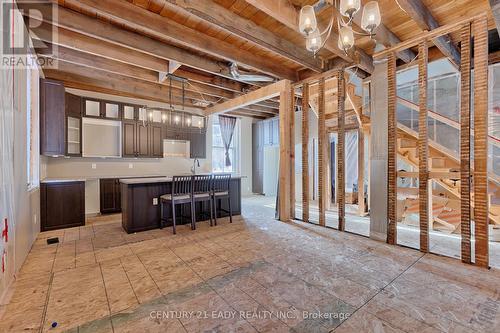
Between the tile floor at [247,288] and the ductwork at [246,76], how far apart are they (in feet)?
9.34

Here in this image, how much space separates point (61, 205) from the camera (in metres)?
4.00

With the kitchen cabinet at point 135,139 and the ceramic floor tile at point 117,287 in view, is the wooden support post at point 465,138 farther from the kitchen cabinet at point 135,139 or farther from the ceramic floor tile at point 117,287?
the kitchen cabinet at point 135,139

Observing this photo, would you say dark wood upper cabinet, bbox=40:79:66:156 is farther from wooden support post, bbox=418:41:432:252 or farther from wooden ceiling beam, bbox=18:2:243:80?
wooden support post, bbox=418:41:432:252

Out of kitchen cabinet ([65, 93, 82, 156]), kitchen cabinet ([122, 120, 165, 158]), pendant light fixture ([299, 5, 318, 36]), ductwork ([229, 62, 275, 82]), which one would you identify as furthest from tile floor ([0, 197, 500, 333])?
ductwork ([229, 62, 275, 82])

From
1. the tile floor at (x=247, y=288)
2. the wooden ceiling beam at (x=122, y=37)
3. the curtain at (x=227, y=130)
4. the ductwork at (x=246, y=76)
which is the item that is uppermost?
the wooden ceiling beam at (x=122, y=37)

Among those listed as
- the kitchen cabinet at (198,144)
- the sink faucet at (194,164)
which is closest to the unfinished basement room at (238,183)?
the kitchen cabinet at (198,144)

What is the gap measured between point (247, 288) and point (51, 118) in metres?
4.18

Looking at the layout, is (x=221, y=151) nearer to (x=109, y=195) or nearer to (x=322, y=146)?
(x=109, y=195)

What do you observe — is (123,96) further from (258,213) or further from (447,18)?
(447,18)

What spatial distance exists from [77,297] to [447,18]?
5.02m

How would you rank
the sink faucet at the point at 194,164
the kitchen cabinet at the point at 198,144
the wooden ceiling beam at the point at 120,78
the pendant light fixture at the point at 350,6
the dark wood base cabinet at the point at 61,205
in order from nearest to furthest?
the pendant light fixture at the point at 350,6 → the dark wood base cabinet at the point at 61,205 → the wooden ceiling beam at the point at 120,78 → the kitchen cabinet at the point at 198,144 → the sink faucet at the point at 194,164

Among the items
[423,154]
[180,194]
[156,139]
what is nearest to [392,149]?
[423,154]

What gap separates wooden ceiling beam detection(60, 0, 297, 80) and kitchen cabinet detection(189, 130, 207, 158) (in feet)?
9.80

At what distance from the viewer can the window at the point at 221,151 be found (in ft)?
25.3
